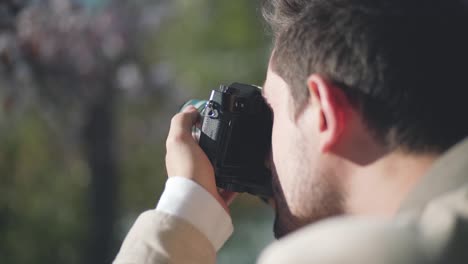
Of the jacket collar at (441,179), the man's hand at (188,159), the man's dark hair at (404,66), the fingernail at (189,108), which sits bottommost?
the man's hand at (188,159)

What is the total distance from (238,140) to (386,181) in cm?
41

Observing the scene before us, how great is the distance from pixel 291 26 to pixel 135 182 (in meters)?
4.66

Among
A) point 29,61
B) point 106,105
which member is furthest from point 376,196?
point 106,105

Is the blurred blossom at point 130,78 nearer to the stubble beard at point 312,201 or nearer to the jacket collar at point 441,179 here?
the stubble beard at point 312,201

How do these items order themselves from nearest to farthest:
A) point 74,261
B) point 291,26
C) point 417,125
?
1. point 417,125
2. point 291,26
3. point 74,261

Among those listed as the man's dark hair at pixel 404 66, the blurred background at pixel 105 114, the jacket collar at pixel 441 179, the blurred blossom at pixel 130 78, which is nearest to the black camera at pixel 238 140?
Answer: the man's dark hair at pixel 404 66

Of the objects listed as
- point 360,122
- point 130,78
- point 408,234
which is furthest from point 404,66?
point 130,78

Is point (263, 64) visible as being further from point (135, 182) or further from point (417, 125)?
point (417, 125)

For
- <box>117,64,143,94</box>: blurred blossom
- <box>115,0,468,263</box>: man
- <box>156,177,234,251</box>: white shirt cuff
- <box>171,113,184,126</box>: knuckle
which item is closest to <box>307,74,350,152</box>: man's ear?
<box>115,0,468,263</box>: man

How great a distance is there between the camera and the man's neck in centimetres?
119

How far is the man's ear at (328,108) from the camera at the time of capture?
1233 millimetres

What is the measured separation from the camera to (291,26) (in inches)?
55.0

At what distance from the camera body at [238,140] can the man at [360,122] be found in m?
0.11

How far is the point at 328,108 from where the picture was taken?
4.05ft
